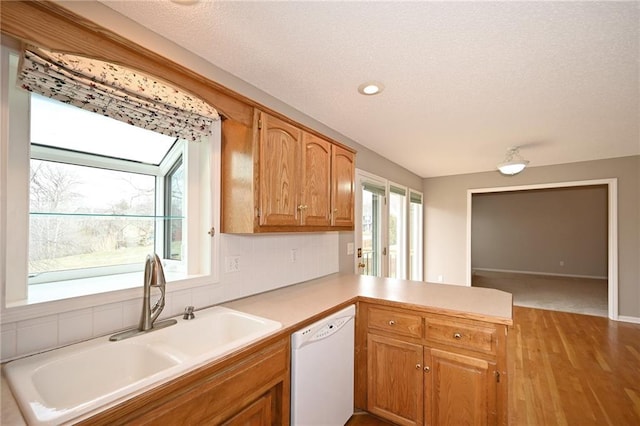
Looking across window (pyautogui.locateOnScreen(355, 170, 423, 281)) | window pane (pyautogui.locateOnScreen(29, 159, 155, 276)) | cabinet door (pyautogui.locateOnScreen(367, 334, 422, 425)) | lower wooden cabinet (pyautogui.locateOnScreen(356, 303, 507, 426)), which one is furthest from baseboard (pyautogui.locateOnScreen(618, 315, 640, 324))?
window pane (pyautogui.locateOnScreen(29, 159, 155, 276))

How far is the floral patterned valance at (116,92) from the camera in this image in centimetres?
105

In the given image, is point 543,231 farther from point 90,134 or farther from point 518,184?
point 90,134

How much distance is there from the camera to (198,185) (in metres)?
1.74

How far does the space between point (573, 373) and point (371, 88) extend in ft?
10.3

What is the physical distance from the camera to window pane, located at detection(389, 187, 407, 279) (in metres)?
4.25

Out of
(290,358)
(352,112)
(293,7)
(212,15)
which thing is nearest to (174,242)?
(290,358)

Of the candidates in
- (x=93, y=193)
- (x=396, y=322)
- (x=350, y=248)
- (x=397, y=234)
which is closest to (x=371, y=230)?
(x=350, y=248)

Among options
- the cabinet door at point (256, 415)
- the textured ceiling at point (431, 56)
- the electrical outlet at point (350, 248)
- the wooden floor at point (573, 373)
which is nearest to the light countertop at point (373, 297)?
the cabinet door at point (256, 415)

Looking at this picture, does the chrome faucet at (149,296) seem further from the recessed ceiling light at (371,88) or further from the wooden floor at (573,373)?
the recessed ceiling light at (371,88)

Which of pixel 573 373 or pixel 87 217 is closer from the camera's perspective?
pixel 87 217

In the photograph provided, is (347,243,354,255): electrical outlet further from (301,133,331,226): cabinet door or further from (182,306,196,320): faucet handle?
(182,306,196,320): faucet handle

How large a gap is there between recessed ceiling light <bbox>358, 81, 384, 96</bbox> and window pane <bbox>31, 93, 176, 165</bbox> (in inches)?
51.0

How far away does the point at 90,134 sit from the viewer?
4.47ft

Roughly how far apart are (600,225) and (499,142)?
6.52 meters
